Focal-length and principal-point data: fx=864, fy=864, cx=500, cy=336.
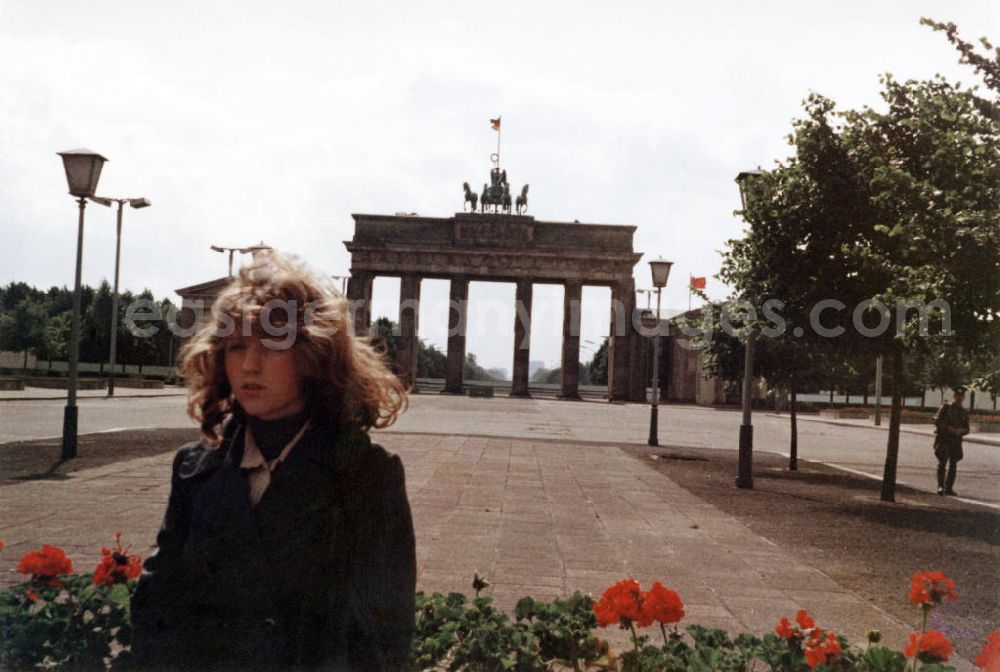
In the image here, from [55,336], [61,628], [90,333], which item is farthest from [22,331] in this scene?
[61,628]

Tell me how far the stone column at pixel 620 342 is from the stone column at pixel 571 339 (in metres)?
2.97

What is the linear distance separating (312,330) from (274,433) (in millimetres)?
276

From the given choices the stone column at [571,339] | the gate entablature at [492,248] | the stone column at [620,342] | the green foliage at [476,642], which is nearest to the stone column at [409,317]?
the gate entablature at [492,248]

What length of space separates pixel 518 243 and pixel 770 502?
61.1 m

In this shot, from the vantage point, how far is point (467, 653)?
3363 millimetres

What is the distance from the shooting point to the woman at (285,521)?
6.83 feet

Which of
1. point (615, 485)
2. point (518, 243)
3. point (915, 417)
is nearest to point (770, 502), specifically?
point (615, 485)

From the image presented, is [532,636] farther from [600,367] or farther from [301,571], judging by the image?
[600,367]

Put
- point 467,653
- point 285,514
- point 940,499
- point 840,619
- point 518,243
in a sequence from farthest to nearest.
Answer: point 518,243 < point 940,499 < point 840,619 < point 467,653 < point 285,514

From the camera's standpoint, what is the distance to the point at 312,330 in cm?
220

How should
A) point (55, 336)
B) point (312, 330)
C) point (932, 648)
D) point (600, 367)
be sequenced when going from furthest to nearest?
1. point (600, 367)
2. point (55, 336)
3. point (932, 648)
4. point (312, 330)

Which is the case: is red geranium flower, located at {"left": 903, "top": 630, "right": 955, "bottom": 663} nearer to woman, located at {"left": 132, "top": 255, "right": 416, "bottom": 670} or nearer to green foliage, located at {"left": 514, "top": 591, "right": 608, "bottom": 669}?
green foliage, located at {"left": 514, "top": 591, "right": 608, "bottom": 669}

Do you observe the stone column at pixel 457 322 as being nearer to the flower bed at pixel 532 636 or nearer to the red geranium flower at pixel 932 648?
the flower bed at pixel 532 636

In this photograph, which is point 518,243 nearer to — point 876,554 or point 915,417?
point 915,417
